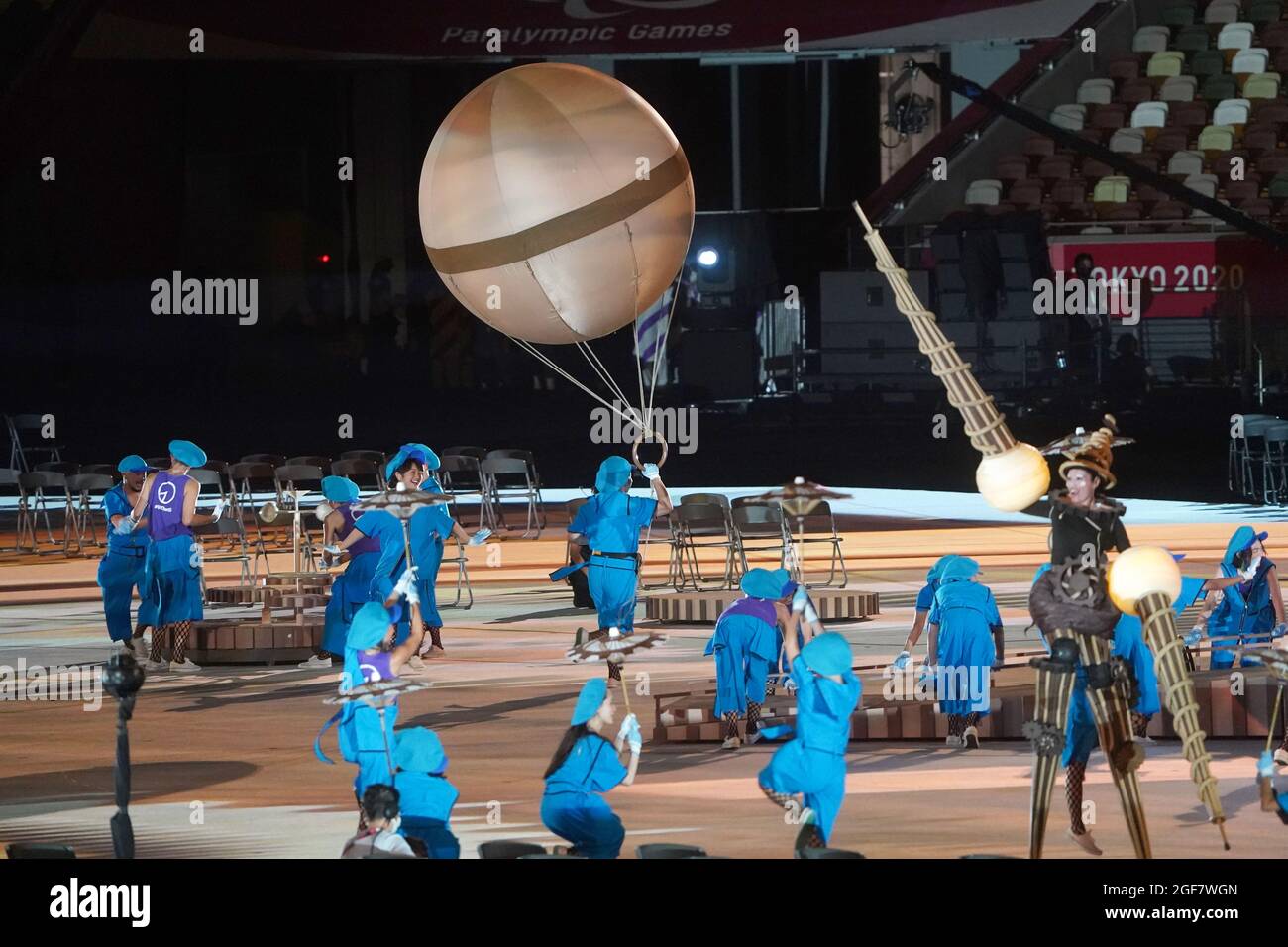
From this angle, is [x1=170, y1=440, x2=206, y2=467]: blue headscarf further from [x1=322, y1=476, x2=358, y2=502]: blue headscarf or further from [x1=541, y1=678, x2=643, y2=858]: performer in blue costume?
[x1=541, y1=678, x2=643, y2=858]: performer in blue costume

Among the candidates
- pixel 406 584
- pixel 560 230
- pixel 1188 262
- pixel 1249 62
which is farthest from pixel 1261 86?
pixel 406 584

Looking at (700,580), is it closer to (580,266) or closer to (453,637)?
(453,637)

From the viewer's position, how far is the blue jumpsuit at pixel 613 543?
1046 cm

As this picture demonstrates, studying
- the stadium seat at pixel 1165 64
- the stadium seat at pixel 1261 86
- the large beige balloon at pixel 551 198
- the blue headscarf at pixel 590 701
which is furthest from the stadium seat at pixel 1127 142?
the blue headscarf at pixel 590 701

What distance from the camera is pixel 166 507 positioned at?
35.3 feet

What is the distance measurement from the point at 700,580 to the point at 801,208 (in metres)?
9.47

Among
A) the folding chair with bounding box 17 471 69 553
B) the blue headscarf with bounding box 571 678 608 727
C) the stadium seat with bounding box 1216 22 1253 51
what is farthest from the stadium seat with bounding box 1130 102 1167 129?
the blue headscarf with bounding box 571 678 608 727

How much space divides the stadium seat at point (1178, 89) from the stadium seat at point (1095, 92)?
68 centimetres

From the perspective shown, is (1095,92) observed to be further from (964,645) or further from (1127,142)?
(964,645)

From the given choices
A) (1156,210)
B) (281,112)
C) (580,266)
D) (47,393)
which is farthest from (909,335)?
(580,266)

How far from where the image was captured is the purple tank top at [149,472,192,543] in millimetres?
10719

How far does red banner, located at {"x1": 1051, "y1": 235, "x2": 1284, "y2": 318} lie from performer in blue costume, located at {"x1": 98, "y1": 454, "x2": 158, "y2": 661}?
1305 cm
